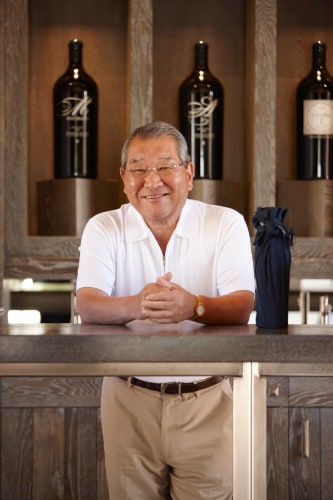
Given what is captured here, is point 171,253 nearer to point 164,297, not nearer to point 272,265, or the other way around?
point 164,297

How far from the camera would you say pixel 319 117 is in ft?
7.80

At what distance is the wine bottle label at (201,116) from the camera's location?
7.88 ft

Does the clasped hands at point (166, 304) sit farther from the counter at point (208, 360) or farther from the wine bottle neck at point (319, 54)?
the wine bottle neck at point (319, 54)

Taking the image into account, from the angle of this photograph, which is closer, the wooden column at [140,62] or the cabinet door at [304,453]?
the cabinet door at [304,453]

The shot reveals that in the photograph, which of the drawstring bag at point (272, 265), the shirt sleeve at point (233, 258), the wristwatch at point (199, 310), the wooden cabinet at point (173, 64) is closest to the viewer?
the drawstring bag at point (272, 265)

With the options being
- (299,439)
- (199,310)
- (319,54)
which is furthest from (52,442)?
(319,54)

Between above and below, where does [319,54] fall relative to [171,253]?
above

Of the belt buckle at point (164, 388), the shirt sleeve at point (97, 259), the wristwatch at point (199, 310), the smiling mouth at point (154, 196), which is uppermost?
the smiling mouth at point (154, 196)

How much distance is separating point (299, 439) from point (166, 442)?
190 mm

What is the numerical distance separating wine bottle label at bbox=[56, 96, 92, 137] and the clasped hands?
0.91m

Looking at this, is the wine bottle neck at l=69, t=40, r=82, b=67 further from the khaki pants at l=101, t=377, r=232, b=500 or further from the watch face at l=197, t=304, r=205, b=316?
the khaki pants at l=101, t=377, r=232, b=500

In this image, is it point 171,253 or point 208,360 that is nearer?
point 208,360

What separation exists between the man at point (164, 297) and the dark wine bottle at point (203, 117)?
1.47 ft

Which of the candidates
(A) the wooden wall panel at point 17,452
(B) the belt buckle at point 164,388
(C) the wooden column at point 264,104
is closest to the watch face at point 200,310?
(B) the belt buckle at point 164,388
